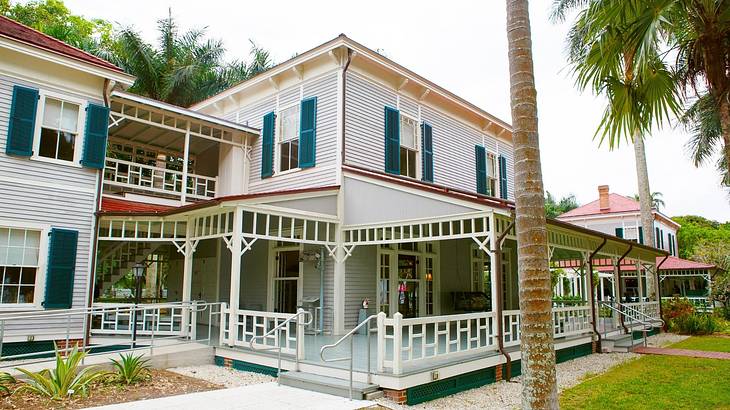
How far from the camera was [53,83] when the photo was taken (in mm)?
11703

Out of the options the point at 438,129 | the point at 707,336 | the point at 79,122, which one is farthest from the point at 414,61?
the point at 79,122

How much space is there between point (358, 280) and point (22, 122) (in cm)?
846

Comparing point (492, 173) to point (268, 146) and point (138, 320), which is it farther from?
point (138, 320)

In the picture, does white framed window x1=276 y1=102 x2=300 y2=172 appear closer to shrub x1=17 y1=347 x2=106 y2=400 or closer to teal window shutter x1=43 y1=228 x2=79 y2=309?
teal window shutter x1=43 y1=228 x2=79 y2=309

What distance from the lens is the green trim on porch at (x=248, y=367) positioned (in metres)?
9.48

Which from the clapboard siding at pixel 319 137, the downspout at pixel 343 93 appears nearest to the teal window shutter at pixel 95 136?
the clapboard siding at pixel 319 137

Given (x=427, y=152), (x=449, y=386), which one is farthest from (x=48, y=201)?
(x=427, y=152)

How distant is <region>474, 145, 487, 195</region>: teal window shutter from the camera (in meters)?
18.8

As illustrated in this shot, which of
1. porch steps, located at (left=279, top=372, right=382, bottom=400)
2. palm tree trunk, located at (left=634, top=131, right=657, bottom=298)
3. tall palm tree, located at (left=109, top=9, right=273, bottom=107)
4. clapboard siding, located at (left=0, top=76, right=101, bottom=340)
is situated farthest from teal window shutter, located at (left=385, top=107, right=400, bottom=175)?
tall palm tree, located at (left=109, top=9, right=273, bottom=107)

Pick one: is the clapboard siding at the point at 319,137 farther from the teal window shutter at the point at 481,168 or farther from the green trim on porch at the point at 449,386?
the teal window shutter at the point at 481,168

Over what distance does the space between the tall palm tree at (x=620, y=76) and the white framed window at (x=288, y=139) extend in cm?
832

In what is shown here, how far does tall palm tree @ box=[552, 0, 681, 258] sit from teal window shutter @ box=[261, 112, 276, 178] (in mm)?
9181

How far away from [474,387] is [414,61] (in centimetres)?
3732

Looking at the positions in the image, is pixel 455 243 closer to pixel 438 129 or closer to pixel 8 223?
pixel 438 129
